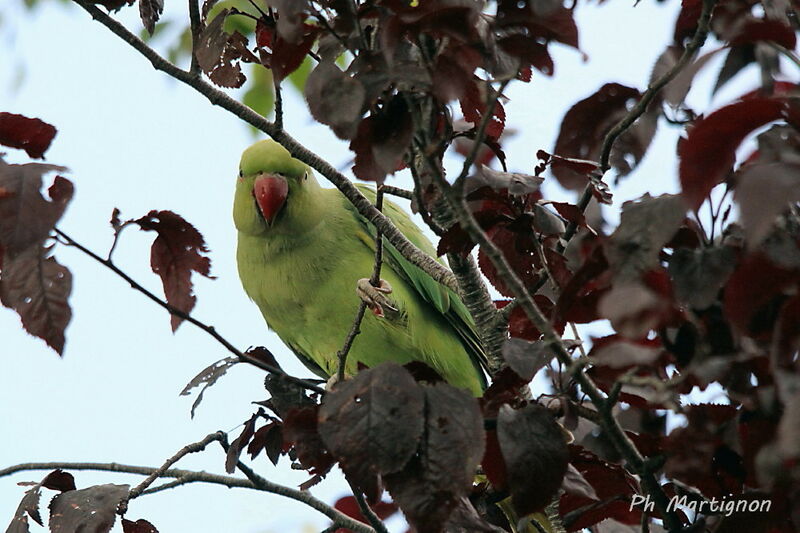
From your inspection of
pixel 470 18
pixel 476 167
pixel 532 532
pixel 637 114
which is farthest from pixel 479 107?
pixel 532 532

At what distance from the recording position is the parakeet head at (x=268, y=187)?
299 cm

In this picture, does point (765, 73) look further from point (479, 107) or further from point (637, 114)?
point (479, 107)

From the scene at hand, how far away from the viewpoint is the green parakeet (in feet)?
9.59

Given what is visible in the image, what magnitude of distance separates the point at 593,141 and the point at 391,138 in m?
0.38

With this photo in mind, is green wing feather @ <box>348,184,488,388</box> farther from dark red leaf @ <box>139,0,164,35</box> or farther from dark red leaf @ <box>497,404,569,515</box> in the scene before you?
dark red leaf @ <box>497,404,569,515</box>

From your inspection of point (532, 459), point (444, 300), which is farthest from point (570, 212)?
point (444, 300)

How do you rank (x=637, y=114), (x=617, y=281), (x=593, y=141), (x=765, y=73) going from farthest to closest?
1. (x=593, y=141)
2. (x=637, y=114)
3. (x=765, y=73)
4. (x=617, y=281)

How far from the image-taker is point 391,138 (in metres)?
1.06

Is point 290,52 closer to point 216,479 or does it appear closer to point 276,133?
point 276,133

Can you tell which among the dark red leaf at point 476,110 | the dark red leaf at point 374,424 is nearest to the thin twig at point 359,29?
the dark red leaf at point 476,110

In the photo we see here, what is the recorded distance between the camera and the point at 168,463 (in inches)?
56.2

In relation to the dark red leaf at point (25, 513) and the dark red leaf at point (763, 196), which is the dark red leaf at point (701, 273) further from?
the dark red leaf at point (25, 513)

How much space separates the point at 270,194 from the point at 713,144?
2.30 meters

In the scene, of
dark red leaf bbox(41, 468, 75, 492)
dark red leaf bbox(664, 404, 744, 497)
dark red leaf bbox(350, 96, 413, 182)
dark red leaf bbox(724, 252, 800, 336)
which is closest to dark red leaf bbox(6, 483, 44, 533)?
dark red leaf bbox(41, 468, 75, 492)
